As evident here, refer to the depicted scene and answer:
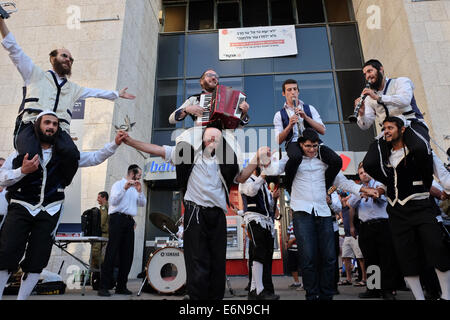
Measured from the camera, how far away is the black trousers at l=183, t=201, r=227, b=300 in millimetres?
2135

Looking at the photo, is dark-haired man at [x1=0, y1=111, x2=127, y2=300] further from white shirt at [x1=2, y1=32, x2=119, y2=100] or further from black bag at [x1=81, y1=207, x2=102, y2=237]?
black bag at [x1=81, y1=207, x2=102, y2=237]

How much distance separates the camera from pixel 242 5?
14.1m

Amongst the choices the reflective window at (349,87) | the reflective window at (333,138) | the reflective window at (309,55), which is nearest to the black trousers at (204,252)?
the reflective window at (333,138)

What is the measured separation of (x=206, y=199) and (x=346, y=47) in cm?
1271

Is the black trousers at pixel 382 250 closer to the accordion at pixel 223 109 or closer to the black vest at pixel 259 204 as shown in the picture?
the black vest at pixel 259 204

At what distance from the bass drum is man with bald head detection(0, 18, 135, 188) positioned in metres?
2.68

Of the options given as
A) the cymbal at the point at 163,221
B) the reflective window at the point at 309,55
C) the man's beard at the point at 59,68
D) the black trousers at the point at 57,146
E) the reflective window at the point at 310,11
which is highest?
the reflective window at the point at 310,11

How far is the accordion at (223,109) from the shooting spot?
8.67 feet

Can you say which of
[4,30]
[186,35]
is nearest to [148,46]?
[186,35]

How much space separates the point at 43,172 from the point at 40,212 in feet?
1.20

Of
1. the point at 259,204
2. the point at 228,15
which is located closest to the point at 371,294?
the point at 259,204

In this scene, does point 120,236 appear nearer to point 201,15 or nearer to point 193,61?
point 193,61

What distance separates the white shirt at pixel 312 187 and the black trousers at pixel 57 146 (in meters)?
2.11
